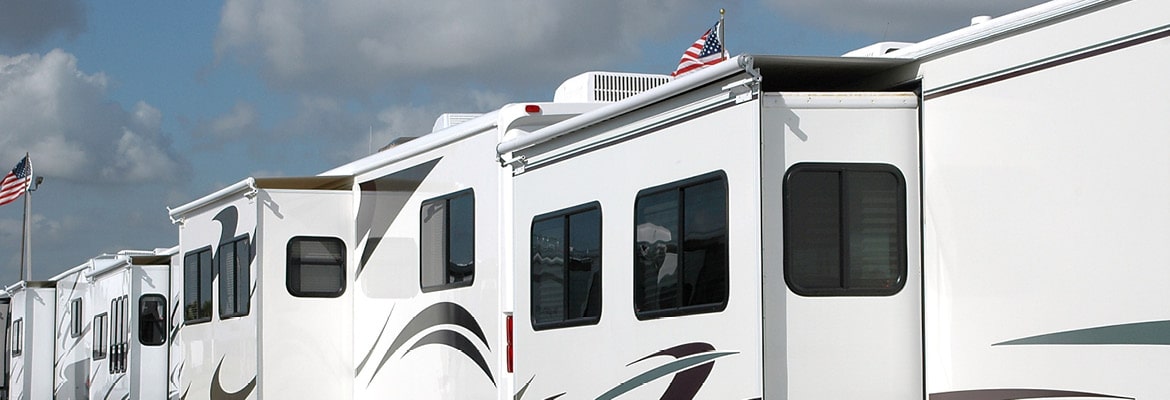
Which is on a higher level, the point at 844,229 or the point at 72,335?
the point at 844,229

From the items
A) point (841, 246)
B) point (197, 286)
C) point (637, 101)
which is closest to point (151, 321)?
point (197, 286)

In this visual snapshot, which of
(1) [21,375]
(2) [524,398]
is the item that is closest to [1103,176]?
(2) [524,398]

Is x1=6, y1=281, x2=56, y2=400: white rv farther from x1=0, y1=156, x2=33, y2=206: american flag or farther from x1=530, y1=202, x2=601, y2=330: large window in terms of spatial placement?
x1=530, y1=202, x2=601, y2=330: large window

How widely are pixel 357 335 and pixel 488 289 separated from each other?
2619 millimetres

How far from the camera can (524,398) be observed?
833cm

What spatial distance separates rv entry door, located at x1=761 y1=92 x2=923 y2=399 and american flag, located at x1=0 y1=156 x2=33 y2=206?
29390 millimetres

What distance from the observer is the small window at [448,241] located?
9086mm

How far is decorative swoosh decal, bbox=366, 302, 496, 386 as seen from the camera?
8.94 metres

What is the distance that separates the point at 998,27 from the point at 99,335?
57.3 feet

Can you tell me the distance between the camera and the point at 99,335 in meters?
20.5

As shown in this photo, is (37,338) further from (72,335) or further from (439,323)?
(439,323)

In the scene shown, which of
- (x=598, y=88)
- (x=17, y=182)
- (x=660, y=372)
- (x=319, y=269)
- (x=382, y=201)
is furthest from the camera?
(x=17, y=182)

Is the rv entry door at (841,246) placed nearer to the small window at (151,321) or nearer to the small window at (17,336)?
the small window at (151,321)

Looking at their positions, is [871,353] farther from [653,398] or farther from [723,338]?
[653,398]
